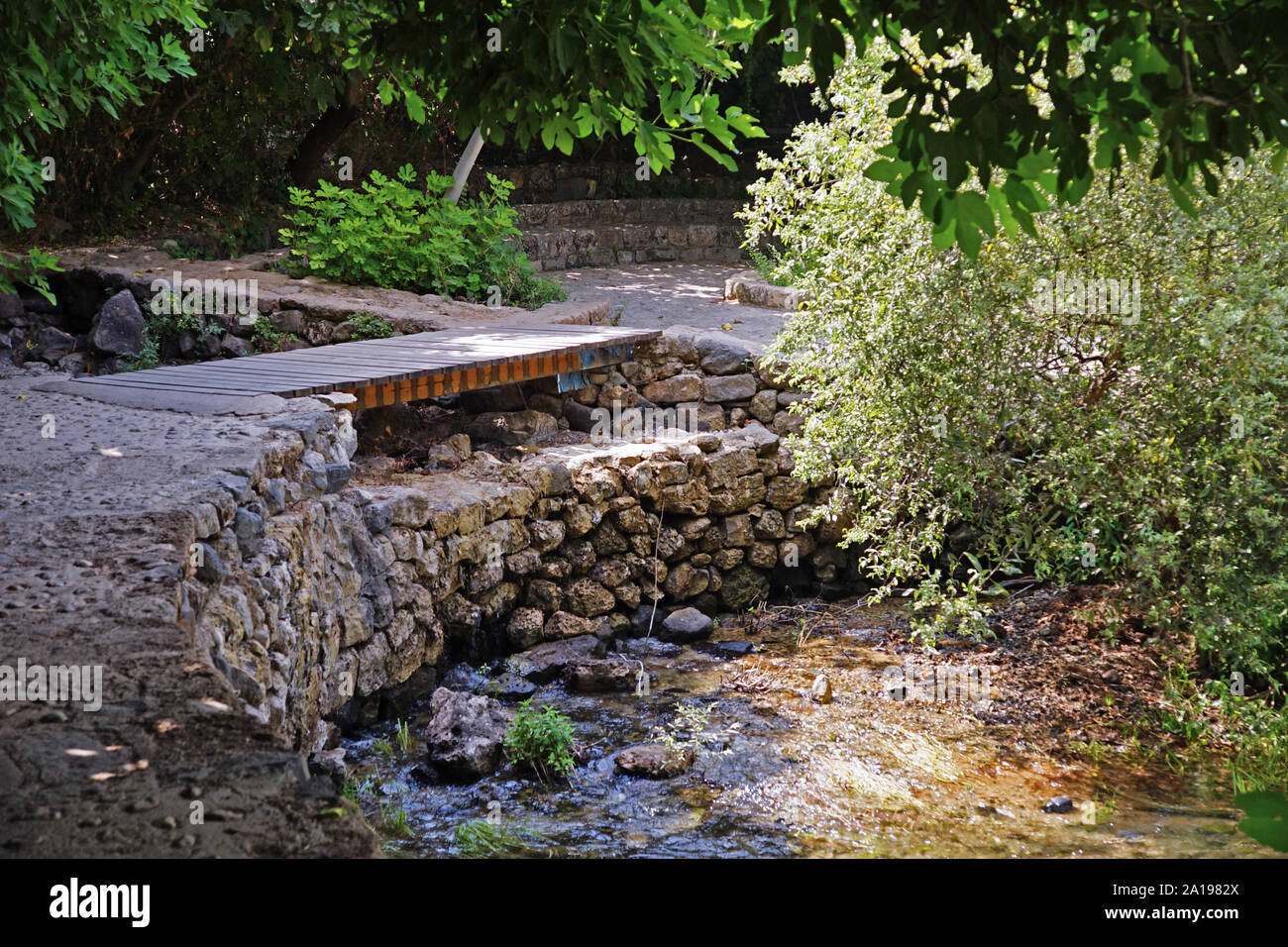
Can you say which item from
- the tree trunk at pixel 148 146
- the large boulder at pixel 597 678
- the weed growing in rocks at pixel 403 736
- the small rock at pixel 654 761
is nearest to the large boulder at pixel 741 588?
the large boulder at pixel 597 678

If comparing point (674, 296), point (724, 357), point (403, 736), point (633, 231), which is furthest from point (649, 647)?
point (633, 231)

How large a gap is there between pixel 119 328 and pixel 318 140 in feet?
16.2

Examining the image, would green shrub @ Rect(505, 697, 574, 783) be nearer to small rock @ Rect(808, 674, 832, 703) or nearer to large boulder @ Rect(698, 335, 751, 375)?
small rock @ Rect(808, 674, 832, 703)

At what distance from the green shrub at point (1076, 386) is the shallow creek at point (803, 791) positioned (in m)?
0.82

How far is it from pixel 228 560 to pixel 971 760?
4.05m

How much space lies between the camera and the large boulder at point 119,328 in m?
9.30

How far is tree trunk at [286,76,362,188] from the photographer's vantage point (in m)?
13.3

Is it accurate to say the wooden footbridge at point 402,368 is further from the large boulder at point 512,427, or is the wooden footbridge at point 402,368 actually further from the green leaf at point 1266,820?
the green leaf at point 1266,820

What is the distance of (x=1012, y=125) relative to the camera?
2.51 m

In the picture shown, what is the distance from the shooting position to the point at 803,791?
19.1 ft

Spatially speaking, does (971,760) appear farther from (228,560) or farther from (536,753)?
(228,560)

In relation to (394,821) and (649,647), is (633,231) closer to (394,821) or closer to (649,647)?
(649,647)

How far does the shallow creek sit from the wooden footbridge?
2.13 meters

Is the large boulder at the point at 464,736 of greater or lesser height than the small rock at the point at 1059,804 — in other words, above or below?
above
